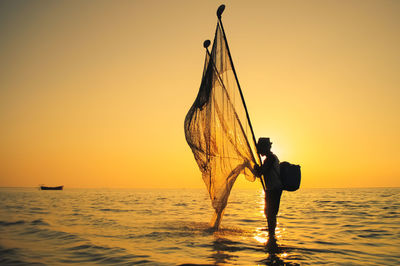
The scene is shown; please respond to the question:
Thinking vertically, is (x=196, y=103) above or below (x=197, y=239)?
above

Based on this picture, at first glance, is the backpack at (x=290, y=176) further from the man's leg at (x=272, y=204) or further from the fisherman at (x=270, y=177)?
the man's leg at (x=272, y=204)

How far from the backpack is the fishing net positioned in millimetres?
874

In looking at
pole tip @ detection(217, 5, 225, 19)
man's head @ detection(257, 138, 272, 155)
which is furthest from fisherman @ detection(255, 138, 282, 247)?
pole tip @ detection(217, 5, 225, 19)

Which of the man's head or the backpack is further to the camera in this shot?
the man's head

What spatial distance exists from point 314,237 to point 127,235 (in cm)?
634

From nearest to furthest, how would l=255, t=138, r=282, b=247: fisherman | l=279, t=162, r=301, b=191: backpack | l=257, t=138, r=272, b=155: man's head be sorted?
l=279, t=162, r=301, b=191: backpack
l=255, t=138, r=282, b=247: fisherman
l=257, t=138, r=272, b=155: man's head

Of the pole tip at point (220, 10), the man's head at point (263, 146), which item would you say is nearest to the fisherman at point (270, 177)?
the man's head at point (263, 146)

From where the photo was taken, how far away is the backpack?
7887mm

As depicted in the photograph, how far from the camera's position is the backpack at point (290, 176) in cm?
789

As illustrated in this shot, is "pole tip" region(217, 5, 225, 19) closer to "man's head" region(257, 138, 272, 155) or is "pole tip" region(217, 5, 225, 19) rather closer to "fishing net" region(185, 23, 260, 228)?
"fishing net" region(185, 23, 260, 228)

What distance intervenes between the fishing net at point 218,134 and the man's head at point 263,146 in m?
0.19

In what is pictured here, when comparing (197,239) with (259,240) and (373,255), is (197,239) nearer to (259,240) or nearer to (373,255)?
(259,240)

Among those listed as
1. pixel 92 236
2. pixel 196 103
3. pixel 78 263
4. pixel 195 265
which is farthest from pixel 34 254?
pixel 196 103

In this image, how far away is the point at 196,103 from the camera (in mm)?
9477
